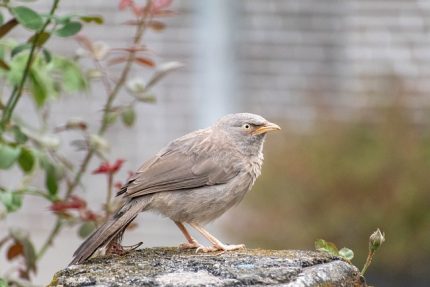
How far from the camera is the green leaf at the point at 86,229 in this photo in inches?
186

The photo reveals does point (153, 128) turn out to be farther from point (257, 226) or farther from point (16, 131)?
point (16, 131)

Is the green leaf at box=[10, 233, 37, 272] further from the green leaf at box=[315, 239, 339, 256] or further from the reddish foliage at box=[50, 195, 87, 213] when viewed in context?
the green leaf at box=[315, 239, 339, 256]

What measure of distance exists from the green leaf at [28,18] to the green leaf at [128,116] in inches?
33.1

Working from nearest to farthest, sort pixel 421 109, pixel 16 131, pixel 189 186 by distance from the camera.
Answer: pixel 16 131 → pixel 189 186 → pixel 421 109

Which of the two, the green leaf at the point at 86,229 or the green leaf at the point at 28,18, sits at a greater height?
the green leaf at the point at 28,18

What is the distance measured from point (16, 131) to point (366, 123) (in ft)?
21.7

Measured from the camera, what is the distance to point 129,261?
3.85m

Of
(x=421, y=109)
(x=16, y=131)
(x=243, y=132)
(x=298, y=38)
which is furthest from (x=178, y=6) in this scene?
(x=16, y=131)

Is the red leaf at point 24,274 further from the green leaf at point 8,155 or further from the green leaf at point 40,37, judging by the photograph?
the green leaf at point 40,37

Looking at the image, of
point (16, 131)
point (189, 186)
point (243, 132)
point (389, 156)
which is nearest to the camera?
point (16, 131)

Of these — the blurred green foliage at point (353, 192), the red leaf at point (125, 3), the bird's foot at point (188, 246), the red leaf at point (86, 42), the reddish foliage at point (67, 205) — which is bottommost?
the blurred green foliage at point (353, 192)

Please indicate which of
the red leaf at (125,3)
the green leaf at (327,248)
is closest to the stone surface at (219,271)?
the green leaf at (327,248)

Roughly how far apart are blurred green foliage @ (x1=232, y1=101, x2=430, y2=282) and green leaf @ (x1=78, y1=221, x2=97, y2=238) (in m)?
5.18

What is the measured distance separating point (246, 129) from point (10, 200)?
1728mm
